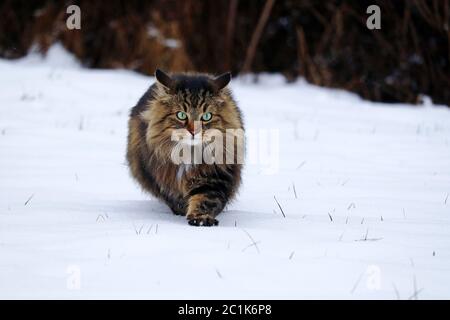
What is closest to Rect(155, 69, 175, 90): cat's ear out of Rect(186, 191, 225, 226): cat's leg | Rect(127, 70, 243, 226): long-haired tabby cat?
Rect(127, 70, 243, 226): long-haired tabby cat

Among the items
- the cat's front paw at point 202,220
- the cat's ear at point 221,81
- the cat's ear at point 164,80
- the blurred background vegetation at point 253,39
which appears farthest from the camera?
the blurred background vegetation at point 253,39

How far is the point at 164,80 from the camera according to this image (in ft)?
14.5

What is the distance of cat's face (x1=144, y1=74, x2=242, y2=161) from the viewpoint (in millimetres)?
4328

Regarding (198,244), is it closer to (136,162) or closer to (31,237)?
(31,237)

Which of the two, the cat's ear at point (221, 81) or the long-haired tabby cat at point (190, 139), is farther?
the cat's ear at point (221, 81)

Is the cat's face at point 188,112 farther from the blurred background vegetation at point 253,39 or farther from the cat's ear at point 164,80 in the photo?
the blurred background vegetation at point 253,39

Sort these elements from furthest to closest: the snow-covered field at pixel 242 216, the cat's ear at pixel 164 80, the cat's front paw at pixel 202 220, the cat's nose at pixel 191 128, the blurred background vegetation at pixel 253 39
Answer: the blurred background vegetation at pixel 253 39 → the cat's ear at pixel 164 80 → the cat's nose at pixel 191 128 → the cat's front paw at pixel 202 220 → the snow-covered field at pixel 242 216

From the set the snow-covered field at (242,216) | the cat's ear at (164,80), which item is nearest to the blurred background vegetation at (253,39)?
the snow-covered field at (242,216)

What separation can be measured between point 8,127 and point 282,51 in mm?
6145

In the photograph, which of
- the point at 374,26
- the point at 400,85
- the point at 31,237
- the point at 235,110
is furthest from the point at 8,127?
the point at 400,85

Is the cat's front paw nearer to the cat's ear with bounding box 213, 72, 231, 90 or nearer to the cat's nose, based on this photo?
the cat's nose

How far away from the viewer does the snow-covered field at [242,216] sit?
2979mm

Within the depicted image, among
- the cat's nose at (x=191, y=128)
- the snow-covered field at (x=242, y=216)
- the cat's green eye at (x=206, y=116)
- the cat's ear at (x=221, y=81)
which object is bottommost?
the snow-covered field at (x=242, y=216)

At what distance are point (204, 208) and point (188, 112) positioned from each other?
0.64 m
